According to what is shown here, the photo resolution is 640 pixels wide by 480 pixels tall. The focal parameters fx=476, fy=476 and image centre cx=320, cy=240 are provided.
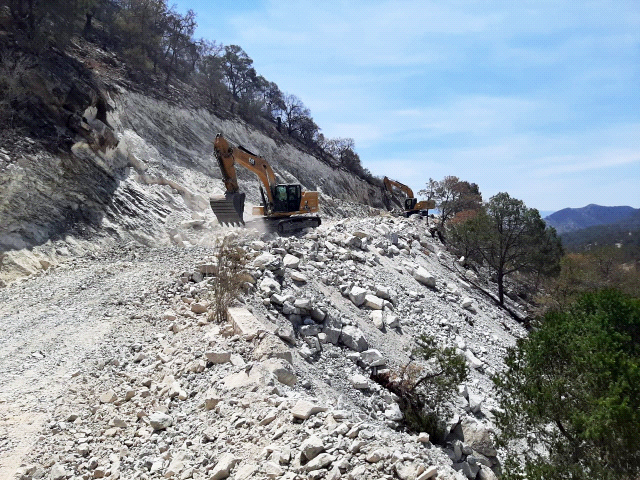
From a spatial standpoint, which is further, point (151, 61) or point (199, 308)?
point (151, 61)

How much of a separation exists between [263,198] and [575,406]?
1286cm

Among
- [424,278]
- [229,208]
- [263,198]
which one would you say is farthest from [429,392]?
→ [263,198]

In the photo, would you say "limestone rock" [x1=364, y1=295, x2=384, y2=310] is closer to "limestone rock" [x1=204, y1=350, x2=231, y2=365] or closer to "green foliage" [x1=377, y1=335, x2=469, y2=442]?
"green foliage" [x1=377, y1=335, x2=469, y2=442]

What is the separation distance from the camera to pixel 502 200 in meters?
20.6

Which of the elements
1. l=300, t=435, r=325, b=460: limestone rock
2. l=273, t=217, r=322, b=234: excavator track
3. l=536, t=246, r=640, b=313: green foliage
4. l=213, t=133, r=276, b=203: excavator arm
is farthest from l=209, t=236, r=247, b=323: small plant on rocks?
l=536, t=246, r=640, b=313: green foliage

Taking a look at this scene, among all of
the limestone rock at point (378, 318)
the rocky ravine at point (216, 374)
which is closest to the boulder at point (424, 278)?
the rocky ravine at point (216, 374)

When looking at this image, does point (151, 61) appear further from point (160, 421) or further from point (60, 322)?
point (160, 421)

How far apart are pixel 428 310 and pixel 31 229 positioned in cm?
1004

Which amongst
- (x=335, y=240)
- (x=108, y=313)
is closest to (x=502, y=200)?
(x=335, y=240)

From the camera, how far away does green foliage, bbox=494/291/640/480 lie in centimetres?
487

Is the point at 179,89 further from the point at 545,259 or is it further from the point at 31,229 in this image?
the point at 545,259

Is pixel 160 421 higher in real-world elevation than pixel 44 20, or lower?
lower

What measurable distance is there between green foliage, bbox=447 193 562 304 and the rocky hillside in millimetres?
10767

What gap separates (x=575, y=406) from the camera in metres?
5.63
